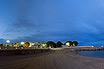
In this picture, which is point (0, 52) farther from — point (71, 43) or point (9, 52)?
point (71, 43)

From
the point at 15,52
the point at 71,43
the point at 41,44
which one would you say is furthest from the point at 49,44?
the point at 15,52

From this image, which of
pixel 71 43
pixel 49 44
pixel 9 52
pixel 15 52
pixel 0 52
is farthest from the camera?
pixel 71 43

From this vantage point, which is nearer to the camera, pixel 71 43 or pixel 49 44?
pixel 49 44

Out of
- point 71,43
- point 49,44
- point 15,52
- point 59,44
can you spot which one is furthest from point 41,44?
point 15,52

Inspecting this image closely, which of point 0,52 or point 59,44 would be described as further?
point 59,44

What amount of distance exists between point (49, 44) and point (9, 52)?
87.4m

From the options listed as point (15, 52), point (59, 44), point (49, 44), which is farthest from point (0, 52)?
point (59, 44)

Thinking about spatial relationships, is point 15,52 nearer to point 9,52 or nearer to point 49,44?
point 9,52

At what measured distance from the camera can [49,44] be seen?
118000mm

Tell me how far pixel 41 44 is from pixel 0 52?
94680 millimetres

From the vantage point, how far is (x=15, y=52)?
3400 centimetres

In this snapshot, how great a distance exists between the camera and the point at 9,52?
31.9m

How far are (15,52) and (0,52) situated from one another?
5976 millimetres

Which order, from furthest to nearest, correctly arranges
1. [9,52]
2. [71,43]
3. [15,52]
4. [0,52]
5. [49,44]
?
[71,43]
[49,44]
[15,52]
[9,52]
[0,52]
